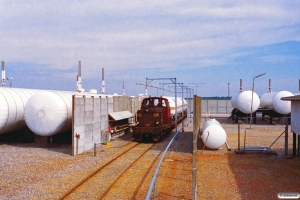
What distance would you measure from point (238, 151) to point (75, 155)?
813cm

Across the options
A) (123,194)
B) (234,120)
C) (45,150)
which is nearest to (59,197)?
(123,194)

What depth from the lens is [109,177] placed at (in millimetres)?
11625

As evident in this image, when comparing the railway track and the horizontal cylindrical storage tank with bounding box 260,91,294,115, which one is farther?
the horizontal cylindrical storage tank with bounding box 260,91,294,115

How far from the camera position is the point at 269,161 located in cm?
1479

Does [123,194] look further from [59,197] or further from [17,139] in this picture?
[17,139]

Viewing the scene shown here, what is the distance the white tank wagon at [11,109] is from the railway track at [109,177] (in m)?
6.88

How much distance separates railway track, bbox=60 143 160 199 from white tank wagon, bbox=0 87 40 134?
6879 mm

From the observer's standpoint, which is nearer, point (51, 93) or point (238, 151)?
point (238, 151)

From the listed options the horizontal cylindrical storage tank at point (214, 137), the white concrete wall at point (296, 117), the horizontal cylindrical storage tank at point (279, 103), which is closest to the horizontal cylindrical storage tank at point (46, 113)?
the horizontal cylindrical storage tank at point (214, 137)

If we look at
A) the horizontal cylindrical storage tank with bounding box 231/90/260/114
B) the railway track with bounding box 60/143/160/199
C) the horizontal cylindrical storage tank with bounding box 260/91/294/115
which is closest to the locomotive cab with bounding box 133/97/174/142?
the railway track with bounding box 60/143/160/199

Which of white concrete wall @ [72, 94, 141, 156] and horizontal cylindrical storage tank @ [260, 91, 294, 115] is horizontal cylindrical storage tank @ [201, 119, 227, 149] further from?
horizontal cylindrical storage tank @ [260, 91, 294, 115]

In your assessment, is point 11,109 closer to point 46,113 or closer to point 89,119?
point 46,113

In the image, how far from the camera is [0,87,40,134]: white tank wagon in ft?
59.2

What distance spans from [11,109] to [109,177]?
9.58m
